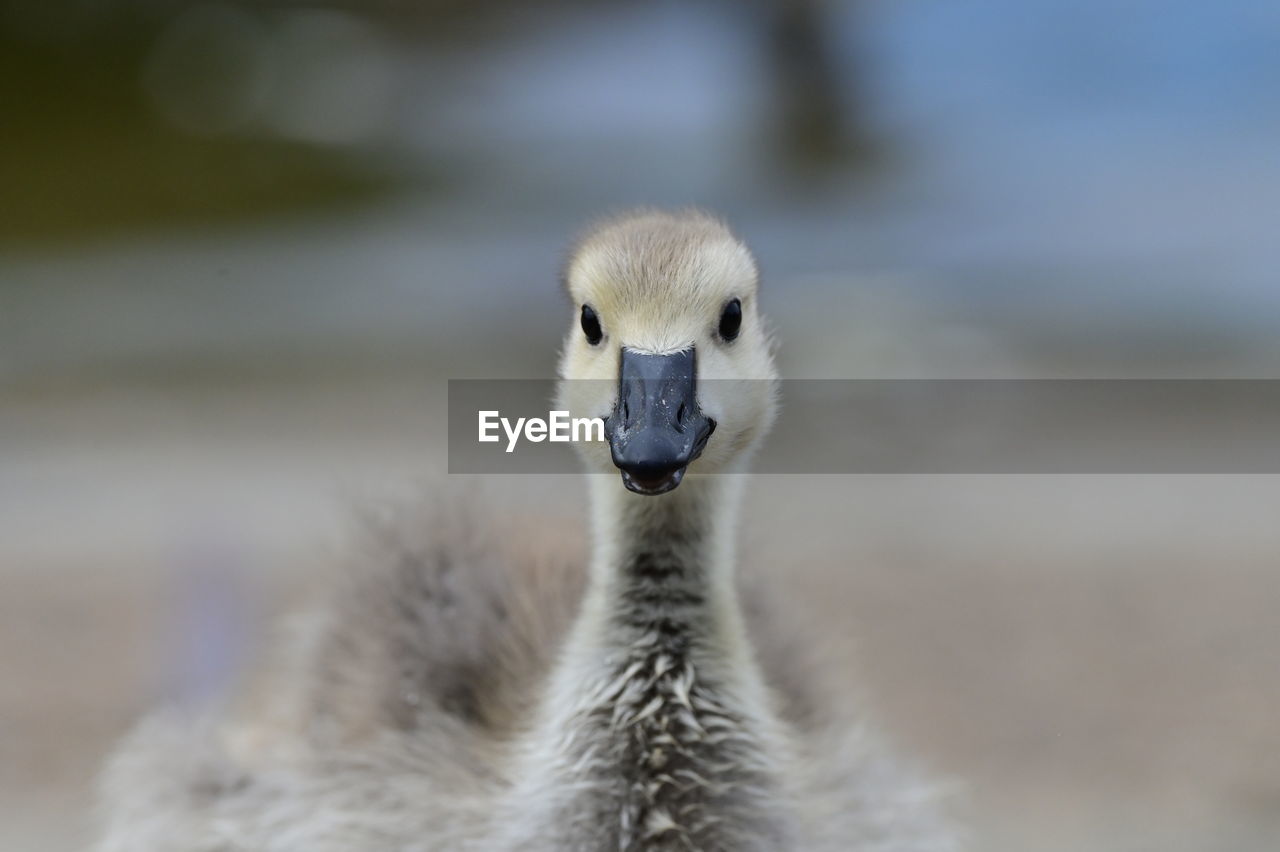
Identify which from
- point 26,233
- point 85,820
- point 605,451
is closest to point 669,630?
point 605,451

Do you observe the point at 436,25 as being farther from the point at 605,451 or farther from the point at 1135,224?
the point at 605,451

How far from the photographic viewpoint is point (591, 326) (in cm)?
135

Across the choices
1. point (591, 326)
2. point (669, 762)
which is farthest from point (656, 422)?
point (669, 762)

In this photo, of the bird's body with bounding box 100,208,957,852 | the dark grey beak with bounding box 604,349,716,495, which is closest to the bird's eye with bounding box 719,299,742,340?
the bird's body with bounding box 100,208,957,852

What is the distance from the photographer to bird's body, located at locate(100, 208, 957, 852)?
49.8 inches

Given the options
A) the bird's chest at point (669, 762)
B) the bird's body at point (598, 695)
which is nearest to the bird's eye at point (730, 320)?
the bird's body at point (598, 695)

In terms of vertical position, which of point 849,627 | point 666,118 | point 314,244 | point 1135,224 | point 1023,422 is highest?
point 666,118

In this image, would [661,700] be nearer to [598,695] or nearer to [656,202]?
[598,695]

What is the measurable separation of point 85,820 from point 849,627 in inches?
53.0

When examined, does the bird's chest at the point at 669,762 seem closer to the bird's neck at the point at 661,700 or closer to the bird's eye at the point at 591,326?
the bird's neck at the point at 661,700

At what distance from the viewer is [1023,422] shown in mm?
3717

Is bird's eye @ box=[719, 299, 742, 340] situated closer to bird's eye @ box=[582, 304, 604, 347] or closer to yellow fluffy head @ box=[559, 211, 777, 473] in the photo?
yellow fluffy head @ box=[559, 211, 777, 473]

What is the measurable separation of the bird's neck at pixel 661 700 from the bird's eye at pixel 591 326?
5.5 inches

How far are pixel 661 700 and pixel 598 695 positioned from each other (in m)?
0.06
